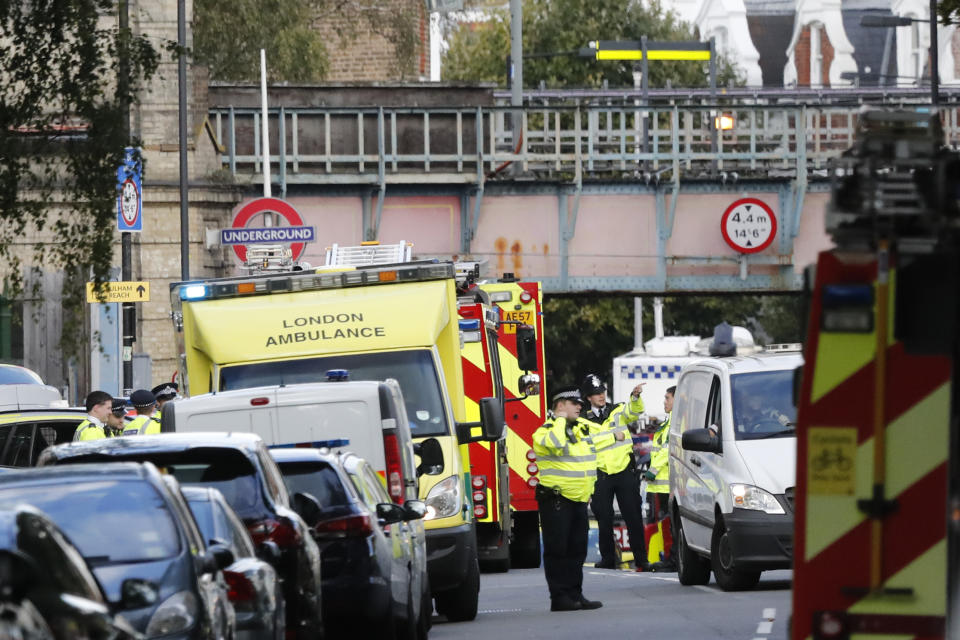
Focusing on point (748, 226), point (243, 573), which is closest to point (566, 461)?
point (243, 573)

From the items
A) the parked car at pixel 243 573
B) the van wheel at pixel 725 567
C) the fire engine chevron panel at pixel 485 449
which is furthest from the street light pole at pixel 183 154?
the parked car at pixel 243 573

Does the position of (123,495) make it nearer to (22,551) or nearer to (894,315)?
(22,551)

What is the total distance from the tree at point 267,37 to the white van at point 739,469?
23.0 m

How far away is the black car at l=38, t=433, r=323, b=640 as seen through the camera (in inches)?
459

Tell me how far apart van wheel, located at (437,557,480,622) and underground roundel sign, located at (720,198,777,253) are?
55.3ft

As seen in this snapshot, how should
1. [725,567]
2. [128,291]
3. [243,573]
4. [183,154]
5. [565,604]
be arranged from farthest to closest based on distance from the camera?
1. [183,154]
2. [128,291]
3. [725,567]
4. [565,604]
5. [243,573]

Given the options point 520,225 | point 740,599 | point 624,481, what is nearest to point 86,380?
point 520,225

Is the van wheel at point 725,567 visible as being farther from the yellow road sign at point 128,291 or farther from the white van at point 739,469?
the yellow road sign at point 128,291

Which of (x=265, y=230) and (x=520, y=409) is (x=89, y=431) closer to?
(x=265, y=230)

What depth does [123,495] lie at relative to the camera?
977 centimetres

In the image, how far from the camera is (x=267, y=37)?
137 feet

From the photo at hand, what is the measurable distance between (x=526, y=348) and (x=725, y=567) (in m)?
6.08

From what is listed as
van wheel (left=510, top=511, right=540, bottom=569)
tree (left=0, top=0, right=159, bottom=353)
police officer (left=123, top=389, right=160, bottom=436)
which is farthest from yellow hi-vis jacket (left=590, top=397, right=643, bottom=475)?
tree (left=0, top=0, right=159, bottom=353)

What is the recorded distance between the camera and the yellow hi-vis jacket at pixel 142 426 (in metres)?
20.1
